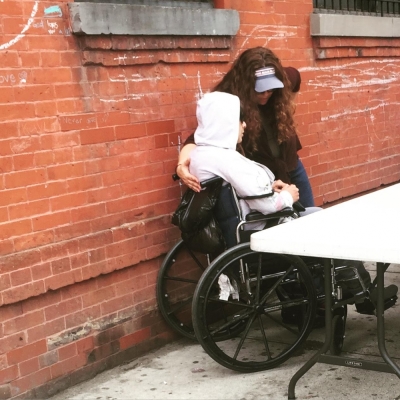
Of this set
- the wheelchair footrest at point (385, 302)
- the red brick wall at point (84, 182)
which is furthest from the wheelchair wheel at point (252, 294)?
the red brick wall at point (84, 182)

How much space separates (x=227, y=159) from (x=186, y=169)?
1.05 ft

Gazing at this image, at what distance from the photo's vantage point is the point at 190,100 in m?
5.11

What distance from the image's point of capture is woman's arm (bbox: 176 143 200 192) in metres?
4.41

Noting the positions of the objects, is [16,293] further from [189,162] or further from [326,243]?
[326,243]

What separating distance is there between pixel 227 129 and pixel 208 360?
1421 millimetres

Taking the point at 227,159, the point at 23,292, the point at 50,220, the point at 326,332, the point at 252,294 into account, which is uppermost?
the point at 227,159

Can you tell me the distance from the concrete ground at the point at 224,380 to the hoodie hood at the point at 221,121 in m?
1.34

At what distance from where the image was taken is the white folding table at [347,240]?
3.37 m

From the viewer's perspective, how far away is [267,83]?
4812mm

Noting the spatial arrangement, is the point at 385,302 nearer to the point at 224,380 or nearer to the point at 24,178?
the point at 224,380

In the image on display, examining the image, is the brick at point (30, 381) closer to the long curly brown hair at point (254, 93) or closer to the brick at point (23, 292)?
the brick at point (23, 292)

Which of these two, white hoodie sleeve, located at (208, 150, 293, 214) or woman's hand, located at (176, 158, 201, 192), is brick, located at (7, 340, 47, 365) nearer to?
woman's hand, located at (176, 158, 201, 192)

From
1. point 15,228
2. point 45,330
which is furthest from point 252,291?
point 15,228

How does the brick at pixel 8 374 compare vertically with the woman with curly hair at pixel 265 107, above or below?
below
